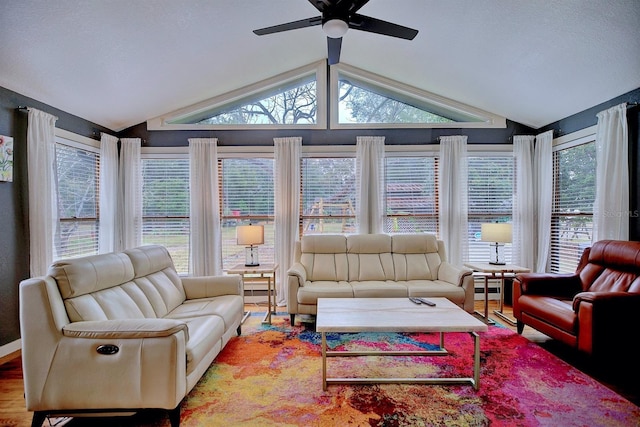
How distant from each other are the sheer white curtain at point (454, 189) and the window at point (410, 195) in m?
0.18

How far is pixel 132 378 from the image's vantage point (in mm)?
1835

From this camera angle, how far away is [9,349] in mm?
2992

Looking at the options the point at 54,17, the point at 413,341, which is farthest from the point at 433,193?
the point at 54,17

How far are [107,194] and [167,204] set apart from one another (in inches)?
29.1

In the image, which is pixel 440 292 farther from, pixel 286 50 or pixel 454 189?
pixel 286 50

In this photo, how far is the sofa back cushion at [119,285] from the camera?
2.03 meters

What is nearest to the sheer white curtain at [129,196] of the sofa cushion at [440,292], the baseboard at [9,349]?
the baseboard at [9,349]

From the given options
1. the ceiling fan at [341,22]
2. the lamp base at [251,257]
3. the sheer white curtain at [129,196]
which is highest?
the ceiling fan at [341,22]

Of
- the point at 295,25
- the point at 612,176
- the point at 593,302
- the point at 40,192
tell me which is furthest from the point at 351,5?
the point at 40,192

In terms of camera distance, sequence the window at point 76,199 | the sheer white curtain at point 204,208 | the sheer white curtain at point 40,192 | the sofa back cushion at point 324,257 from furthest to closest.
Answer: the sheer white curtain at point 204,208 < the sofa back cushion at point 324,257 < the window at point 76,199 < the sheer white curtain at point 40,192

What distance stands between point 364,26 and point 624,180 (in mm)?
3126

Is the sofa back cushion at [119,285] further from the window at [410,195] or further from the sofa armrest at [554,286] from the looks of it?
the sofa armrest at [554,286]

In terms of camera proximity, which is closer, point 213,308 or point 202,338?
point 202,338

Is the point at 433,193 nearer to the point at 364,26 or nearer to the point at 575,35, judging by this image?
the point at 575,35
